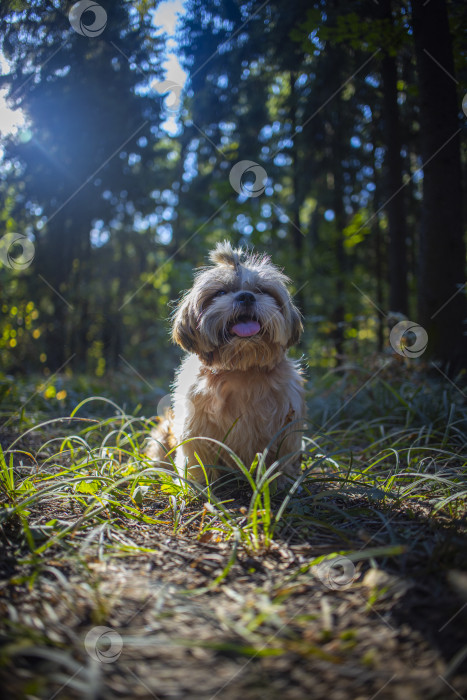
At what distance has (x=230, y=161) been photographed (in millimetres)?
10375

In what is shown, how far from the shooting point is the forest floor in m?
1.07

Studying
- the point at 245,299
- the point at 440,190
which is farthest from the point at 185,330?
the point at 440,190

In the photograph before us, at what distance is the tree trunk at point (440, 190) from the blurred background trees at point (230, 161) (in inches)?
0.6

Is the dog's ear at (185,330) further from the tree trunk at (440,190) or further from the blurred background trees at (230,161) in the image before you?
the tree trunk at (440,190)

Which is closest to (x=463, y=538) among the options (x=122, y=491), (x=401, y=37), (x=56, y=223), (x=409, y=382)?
(x=122, y=491)

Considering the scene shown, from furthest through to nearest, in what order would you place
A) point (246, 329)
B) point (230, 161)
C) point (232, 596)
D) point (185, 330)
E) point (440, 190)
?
point (230, 161), point (440, 190), point (185, 330), point (246, 329), point (232, 596)

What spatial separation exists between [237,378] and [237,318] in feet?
1.38

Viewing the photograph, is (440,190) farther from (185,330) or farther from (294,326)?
(185,330)

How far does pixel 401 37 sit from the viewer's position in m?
4.80

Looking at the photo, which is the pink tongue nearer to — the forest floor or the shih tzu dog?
the shih tzu dog

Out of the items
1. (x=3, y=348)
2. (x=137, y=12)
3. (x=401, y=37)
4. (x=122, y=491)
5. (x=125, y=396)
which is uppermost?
(x=401, y=37)

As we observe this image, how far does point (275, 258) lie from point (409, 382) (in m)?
7.00

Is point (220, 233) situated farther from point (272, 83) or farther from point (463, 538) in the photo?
point (463, 538)

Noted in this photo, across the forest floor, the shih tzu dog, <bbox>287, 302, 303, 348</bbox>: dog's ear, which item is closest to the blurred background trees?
<bbox>287, 302, 303, 348</bbox>: dog's ear
